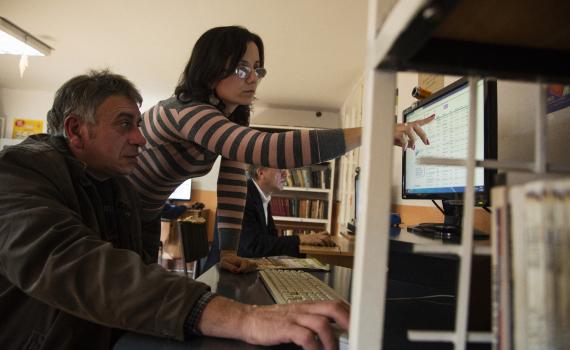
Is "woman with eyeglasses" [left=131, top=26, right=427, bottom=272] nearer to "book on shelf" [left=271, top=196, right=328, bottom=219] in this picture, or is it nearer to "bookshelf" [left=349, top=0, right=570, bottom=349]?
"bookshelf" [left=349, top=0, right=570, bottom=349]

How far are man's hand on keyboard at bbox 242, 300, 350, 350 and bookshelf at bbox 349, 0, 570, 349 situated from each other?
0.16m

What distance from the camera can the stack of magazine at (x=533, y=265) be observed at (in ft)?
0.90

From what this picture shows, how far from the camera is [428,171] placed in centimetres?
121

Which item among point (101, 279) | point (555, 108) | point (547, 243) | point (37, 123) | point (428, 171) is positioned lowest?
point (101, 279)

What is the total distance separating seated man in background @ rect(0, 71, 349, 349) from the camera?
53 cm

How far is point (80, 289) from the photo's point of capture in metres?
0.55

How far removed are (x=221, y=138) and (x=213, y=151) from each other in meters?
0.07

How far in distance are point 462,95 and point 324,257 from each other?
1.29 meters

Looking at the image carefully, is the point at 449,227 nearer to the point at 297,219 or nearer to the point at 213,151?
the point at 213,151

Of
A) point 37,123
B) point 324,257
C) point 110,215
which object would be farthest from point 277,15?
point 37,123

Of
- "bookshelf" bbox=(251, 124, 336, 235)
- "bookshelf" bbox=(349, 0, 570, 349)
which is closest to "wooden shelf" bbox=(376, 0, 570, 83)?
"bookshelf" bbox=(349, 0, 570, 349)

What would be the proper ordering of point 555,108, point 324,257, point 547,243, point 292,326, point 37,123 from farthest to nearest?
point 37,123, point 324,257, point 555,108, point 292,326, point 547,243

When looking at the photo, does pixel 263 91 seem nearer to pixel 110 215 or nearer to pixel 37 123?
pixel 37 123

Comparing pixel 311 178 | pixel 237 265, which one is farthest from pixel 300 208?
pixel 237 265
